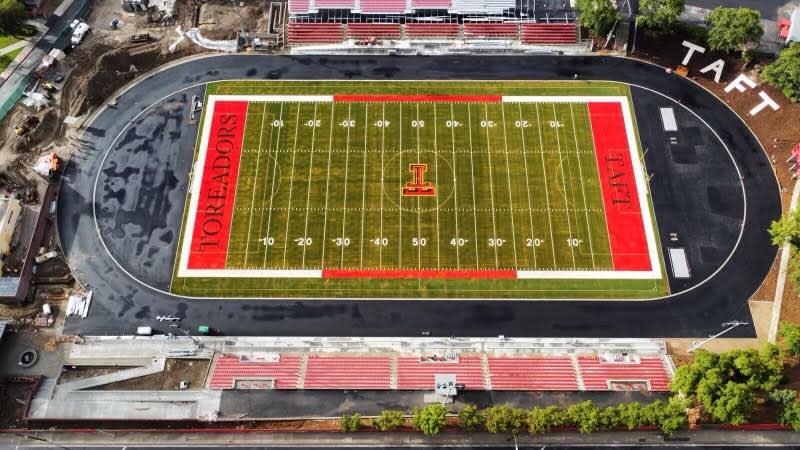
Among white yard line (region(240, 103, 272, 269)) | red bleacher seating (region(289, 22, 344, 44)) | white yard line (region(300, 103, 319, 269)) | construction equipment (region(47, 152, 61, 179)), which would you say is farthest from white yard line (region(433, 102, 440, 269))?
construction equipment (region(47, 152, 61, 179))

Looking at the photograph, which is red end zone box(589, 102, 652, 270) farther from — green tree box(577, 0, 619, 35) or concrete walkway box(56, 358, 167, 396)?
concrete walkway box(56, 358, 167, 396)

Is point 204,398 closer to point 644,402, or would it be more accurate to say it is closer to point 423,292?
point 423,292

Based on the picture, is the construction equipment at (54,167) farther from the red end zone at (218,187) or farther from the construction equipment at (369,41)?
the construction equipment at (369,41)

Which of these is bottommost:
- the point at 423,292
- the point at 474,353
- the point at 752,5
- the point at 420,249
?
the point at 474,353

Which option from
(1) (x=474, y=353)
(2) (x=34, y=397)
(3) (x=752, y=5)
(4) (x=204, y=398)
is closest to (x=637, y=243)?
(1) (x=474, y=353)

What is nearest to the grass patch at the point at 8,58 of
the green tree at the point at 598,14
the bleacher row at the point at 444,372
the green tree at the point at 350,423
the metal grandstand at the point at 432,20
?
the metal grandstand at the point at 432,20

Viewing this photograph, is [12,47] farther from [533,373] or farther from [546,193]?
[533,373]
